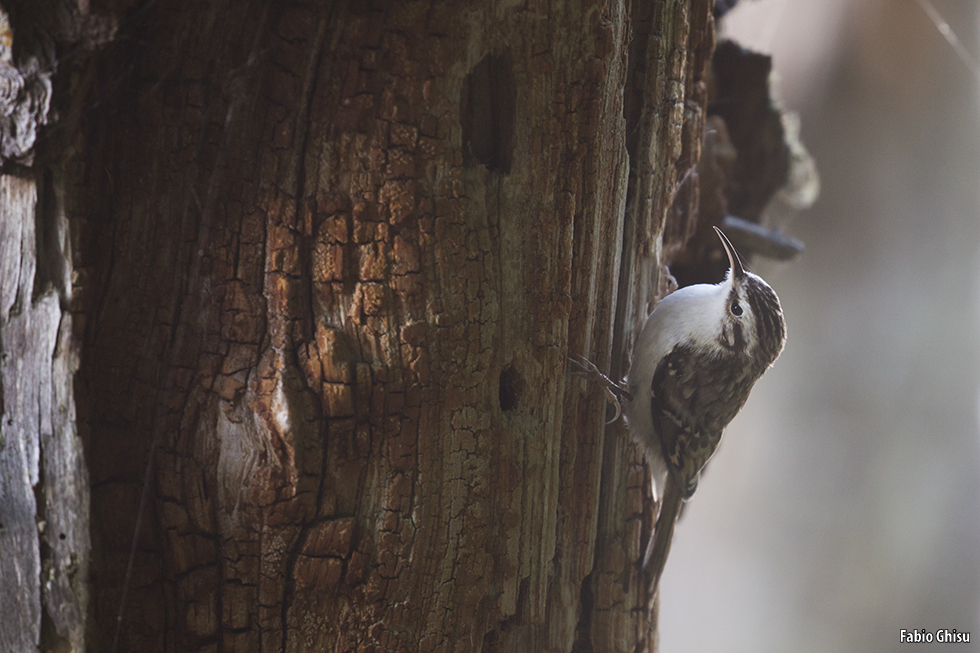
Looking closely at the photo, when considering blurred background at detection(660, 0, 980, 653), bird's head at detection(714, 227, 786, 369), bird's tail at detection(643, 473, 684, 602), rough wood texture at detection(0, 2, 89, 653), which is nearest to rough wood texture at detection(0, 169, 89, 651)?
rough wood texture at detection(0, 2, 89, 653)

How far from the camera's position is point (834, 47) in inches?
155

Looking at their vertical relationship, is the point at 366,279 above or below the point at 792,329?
above

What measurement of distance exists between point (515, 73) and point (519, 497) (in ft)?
3.26

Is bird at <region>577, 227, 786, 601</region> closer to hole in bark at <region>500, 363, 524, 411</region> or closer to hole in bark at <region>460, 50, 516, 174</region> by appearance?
hole in bark at <region>500, 363, 524, 411</region>

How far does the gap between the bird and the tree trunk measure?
568mm

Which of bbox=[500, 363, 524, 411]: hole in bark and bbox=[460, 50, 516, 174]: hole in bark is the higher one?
bbox=[460, 50, 516, 174]: hole in bark

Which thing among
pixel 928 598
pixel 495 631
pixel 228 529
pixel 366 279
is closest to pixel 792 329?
pixel 928 598

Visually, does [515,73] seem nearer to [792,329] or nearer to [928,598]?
[792,329]

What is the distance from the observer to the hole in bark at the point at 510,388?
161 cm

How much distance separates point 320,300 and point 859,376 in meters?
3.54

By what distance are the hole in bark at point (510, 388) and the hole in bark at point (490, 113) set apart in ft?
1.56

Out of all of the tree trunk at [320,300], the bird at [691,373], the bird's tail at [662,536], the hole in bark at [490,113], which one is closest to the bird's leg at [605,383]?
the bird at [691,373]

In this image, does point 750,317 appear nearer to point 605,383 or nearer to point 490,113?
point 605,383

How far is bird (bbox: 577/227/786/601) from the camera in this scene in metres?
2.05
